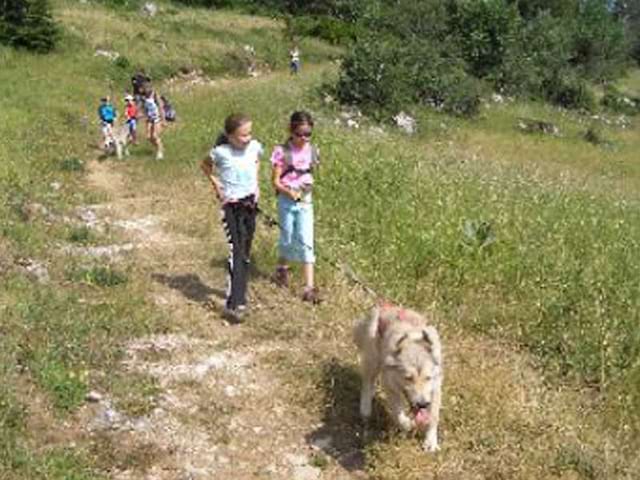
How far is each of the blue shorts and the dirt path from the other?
20.8 inches

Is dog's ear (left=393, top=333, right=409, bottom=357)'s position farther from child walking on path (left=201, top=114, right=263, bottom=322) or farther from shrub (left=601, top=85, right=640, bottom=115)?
shrub (left=601, top=85, right=640, bottom=115)

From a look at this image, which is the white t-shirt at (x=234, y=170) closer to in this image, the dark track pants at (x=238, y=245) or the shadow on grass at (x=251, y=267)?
the dark track pants at (x=238, y=245)

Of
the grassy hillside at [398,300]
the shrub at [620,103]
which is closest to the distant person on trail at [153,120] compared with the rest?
the grassy hillside at [398,300]

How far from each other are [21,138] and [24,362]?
12750mm

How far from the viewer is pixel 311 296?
31.7 feet

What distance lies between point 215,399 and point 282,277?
3.08 m

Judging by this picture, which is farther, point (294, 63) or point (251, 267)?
point (294, 63)

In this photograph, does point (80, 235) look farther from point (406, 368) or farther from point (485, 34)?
point (485, 34)

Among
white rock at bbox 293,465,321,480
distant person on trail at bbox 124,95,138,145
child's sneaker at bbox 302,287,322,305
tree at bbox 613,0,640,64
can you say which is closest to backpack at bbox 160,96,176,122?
distant person on trail at bbox 124,95,138,145

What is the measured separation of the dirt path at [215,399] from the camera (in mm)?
6516

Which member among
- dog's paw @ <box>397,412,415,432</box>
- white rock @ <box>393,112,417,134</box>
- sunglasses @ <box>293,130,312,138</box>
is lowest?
white rock @ <box>393,112,417,134</box>

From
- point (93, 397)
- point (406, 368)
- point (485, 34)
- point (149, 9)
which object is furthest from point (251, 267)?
point (485, 34)

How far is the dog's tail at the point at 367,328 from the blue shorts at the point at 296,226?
2823mm

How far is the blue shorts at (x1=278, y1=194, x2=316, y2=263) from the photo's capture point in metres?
10.0
